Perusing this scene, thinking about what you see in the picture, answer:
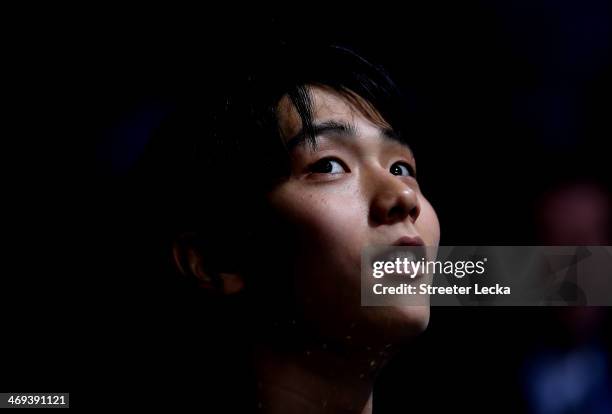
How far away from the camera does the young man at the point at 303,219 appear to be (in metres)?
0.92

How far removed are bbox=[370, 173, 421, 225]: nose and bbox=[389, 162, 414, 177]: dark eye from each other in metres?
0.10

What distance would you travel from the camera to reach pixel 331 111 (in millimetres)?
998

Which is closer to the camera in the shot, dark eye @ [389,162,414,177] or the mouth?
the mouth

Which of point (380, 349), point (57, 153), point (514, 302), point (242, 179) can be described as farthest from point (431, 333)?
point (57, 153)

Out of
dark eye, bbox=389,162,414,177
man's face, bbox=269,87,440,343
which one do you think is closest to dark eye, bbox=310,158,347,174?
man's face, bbox=269,87,440,343

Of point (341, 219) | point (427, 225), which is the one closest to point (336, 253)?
point (341, 219)

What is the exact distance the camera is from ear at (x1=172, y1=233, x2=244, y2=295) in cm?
100

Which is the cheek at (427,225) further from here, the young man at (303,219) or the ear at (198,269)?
the ear at (198,269)

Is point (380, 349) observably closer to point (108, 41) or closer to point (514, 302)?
point (514, 302)

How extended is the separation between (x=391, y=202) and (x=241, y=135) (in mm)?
248

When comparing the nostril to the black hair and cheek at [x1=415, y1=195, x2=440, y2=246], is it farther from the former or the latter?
the black hair

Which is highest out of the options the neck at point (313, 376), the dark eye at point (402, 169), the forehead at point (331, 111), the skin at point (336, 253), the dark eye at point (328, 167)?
the forehead at point (331, 111)

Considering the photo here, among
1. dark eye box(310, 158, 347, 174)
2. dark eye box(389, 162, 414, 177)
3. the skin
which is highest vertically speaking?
dark eye box(389, 162, 414, 177)

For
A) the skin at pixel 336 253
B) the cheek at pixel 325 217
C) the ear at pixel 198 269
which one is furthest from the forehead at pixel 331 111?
the ear at pixel 198 269
